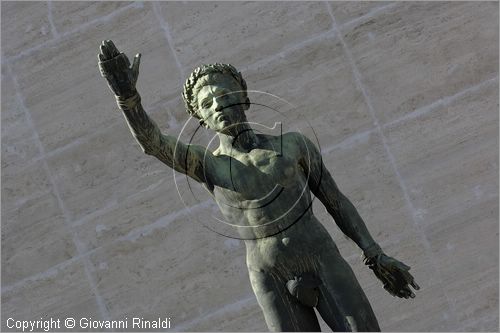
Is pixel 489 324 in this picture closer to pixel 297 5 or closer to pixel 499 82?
pixel 499 82

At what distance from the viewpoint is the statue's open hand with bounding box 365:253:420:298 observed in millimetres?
6910

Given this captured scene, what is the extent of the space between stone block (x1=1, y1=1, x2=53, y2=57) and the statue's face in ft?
14.4

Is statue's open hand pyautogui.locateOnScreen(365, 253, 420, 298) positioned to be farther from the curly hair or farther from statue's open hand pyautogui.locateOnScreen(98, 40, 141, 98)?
statue's open hand pyautogui.locateOnScreen(98, 40, 141, 98)

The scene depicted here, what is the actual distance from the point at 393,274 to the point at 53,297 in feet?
14.8

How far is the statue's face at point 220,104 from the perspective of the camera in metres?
6.91

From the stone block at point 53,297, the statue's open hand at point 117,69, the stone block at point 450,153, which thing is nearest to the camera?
the statue's open hand at point 117,69

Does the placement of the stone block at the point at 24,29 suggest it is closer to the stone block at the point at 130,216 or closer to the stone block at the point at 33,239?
the stone block at the point at 33,239

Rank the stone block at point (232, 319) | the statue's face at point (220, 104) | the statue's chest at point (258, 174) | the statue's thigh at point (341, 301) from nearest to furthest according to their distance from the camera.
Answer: the statue's thigh at point (341, 301) → the statue's chest at point (258, 174) → the statue's face at point (220, 104) → the stone block at point (232, 319)

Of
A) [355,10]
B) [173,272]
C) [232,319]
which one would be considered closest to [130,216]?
[173,272]

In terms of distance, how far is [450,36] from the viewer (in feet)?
36.2

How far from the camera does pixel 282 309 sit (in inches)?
265

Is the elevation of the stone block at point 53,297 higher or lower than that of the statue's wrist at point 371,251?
lower

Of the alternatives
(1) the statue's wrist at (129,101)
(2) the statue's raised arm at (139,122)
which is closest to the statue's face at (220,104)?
→ (2) the statue's raised arm at (139,122)

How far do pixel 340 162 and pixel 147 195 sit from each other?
49.7 inches
